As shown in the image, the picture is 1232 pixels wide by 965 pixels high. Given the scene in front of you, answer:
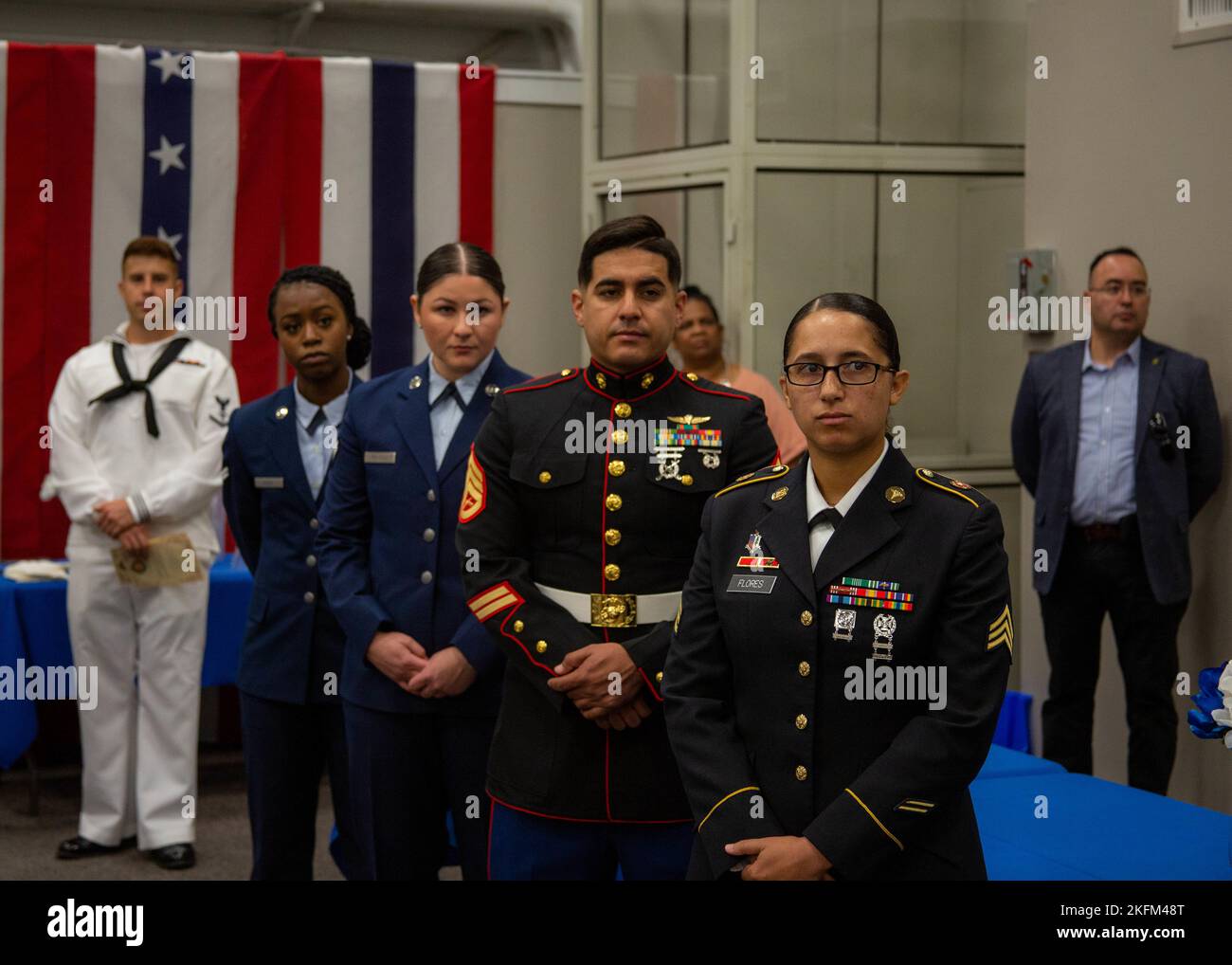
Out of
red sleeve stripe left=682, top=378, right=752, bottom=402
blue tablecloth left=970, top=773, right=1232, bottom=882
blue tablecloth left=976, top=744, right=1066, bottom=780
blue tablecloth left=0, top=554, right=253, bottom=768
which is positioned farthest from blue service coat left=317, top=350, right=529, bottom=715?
blue tablecloth left=0, top=554, right=253, bottom=768

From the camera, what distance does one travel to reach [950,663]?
6.47 ft

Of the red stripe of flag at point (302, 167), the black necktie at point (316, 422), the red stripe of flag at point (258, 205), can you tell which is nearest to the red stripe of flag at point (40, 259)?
the red stripe of flag at point (258, 205)

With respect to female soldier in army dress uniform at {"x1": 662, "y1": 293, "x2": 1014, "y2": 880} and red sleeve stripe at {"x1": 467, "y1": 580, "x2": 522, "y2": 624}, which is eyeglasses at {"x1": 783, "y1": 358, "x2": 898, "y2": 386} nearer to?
female soldier in army dress uniform at {"x1": 662, "y1": 293, "x2": 1014, "y2": 880}

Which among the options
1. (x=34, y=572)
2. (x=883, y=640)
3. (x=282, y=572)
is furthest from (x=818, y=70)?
(x=883, y=640)

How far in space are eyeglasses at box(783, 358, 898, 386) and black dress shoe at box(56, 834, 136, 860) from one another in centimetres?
342

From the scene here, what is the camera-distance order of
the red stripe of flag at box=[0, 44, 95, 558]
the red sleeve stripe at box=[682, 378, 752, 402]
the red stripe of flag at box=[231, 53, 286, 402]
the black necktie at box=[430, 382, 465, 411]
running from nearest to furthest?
1. the red sleeve stripe at box=[682, 378, 752, 402]
2. the black necktie at box=[430, 382, 465, 411]
3. the red stripe of flag at box=[0, 44, 95, 558]
4. the red stripe of flag at box=[231, 53, 286, 402]

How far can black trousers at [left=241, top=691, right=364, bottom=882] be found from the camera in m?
3.36

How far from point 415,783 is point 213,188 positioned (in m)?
3.76

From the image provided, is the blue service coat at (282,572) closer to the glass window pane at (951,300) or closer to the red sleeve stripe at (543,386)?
the red sleeve stripe at (543,386)

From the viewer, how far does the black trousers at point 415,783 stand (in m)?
2.92

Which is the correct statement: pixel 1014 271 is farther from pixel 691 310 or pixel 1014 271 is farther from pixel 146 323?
pixel 146 323

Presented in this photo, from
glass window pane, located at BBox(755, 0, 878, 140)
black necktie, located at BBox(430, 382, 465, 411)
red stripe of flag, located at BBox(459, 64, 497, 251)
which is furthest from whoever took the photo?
red stripe of flag, located at BBox(459, 64, 497, 251)

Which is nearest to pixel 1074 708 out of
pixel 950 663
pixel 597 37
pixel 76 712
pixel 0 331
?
pixel 950 663
